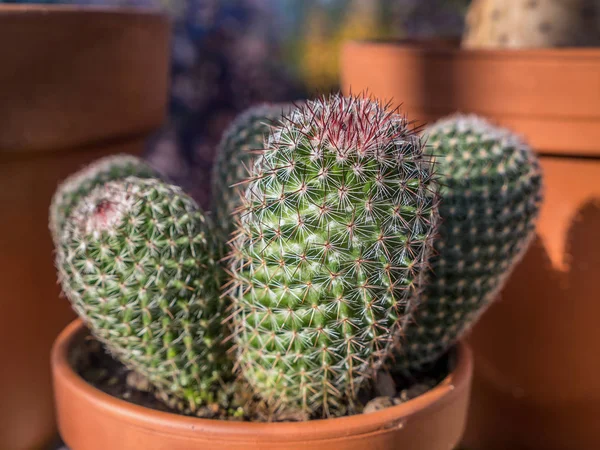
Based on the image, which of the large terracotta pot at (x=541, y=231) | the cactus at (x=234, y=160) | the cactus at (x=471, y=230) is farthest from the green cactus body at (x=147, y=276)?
the large terracotta pot at (x=541, y=231)

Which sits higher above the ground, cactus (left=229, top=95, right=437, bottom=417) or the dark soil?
cactus (left=229, top=95, right=437, bottom=417)

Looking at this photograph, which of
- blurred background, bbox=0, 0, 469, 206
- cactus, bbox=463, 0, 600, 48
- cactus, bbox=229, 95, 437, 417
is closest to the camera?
cactus, bbox=229, 95, 437, 417

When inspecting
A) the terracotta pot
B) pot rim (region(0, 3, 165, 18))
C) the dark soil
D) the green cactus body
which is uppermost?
pot rim (region(0, 3, 165, 18))

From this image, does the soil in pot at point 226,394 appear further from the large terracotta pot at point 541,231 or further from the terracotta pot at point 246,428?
the large terracotta pot at point 541,231

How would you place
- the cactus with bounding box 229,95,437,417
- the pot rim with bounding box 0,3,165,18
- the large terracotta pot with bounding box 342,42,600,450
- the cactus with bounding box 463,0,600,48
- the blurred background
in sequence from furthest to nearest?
the blurred background
the cactus with bounding box 463,0,600,48
the large terracotta pot with bounding box 342,42,600,450
the pot rim with bounding box 0,3,165,18
the cactus with bounding box 229,95,437,417

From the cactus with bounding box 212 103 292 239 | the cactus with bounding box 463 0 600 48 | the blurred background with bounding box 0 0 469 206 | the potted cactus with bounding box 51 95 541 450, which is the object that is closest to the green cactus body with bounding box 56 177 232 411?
the potted cactus with bounding box 51 95 541 450

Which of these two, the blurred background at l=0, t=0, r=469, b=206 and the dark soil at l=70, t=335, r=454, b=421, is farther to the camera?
the blurred background at l=0, t=0, r=469, b=206

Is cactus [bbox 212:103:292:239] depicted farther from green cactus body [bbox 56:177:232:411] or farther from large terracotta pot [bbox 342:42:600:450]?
large terracotta pot [bbox 342:42:600:450]

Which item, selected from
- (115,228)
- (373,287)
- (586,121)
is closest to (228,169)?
(115,228)
